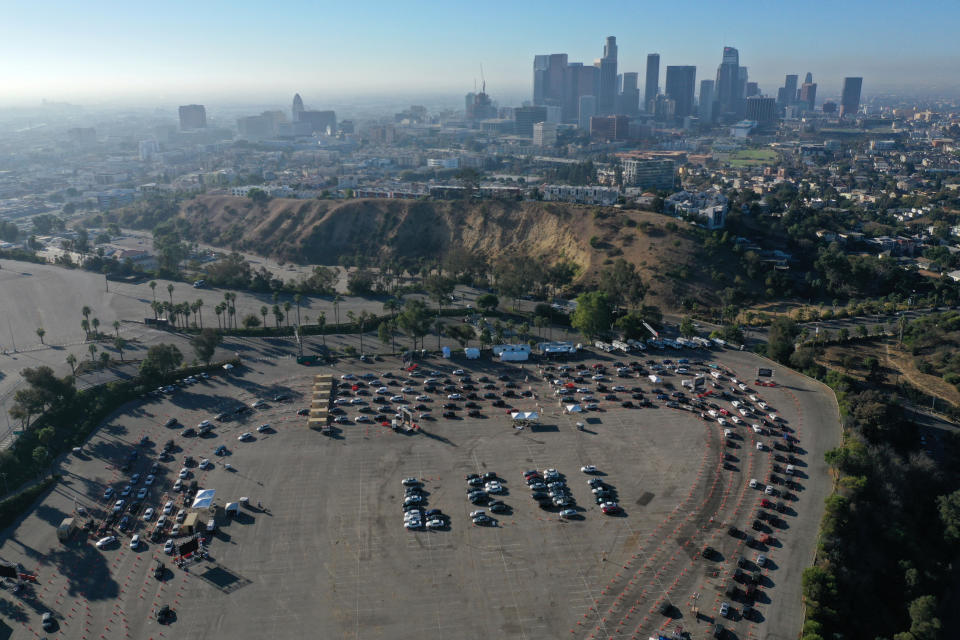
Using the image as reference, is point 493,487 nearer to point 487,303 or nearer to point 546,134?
point 487,303

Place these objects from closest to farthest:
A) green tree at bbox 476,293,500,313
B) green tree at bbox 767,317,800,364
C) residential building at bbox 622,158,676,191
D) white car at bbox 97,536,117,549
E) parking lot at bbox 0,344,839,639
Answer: parking lot at bbox 0,344,839,639
white car at bbox 97,536,117,549
green tree at bbox 767,317,800,364
green tree at bbox 476,293,500,313
residential building at bbox 622,158,676,191

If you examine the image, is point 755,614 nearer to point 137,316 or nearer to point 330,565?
point 330,565

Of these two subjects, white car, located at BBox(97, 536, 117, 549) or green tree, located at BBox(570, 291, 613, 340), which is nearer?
white car, located at BBox(97, 536, 117, 549)

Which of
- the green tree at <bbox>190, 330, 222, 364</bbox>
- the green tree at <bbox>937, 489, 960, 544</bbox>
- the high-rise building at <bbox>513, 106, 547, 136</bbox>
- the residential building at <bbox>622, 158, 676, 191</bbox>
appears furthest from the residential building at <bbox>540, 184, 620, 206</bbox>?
the high-rise building at <bbox>513, 106, 547, 136</bbox>

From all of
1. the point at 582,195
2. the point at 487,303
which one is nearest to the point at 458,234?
the point at 582,195

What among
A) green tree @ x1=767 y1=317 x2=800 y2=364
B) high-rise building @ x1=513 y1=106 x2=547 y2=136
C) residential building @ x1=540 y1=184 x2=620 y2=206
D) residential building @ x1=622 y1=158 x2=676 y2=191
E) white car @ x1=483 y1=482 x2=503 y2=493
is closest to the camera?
white car @ x1=483 y1=482 x2=503 y2=493

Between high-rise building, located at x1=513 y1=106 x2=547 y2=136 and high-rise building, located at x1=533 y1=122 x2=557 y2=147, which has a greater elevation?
high-rise building, located at x1=513 y1=106 x2=547 y2=136

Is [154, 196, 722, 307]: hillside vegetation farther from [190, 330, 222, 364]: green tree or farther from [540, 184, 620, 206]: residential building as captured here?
[190, 330, 222, 364]: green tree

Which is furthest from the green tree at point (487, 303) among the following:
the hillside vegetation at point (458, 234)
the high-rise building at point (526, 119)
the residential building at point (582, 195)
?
the high-rise building at point (526, 119)

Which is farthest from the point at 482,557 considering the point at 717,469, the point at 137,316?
the point at 137,316

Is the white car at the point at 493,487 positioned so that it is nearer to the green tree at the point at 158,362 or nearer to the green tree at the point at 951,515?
the green tree at the point at 951,515
